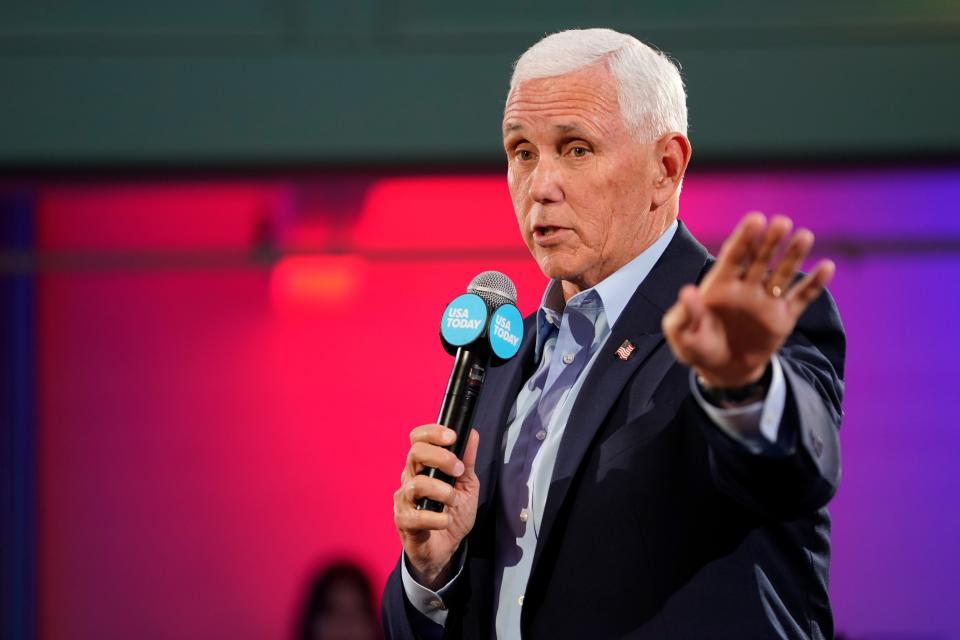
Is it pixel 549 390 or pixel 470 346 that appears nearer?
pixel 470 346

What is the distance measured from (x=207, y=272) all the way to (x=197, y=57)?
2.48 feet

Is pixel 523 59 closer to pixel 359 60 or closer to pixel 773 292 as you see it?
pixel 773 292

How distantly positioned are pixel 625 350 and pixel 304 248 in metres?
2.62

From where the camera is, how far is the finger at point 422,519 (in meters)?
1.40

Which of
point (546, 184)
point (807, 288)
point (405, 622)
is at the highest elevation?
point (546, 184)

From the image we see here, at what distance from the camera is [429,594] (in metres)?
1.57

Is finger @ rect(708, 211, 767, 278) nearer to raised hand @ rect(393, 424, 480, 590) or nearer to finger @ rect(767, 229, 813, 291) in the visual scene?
finger @ rect(767, 229, 813, 291)

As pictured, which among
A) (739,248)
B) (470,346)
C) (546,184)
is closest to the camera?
(739,248)

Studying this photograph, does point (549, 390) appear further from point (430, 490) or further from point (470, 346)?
point (430, 490)

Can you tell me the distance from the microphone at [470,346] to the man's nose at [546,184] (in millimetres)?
155

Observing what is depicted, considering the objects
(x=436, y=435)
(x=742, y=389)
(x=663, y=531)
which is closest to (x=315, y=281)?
(x=436, y=435)

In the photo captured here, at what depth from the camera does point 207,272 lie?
3.98m

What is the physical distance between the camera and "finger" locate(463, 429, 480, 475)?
1.49m

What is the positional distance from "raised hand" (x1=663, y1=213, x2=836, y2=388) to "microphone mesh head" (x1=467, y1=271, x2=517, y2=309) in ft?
1.52
